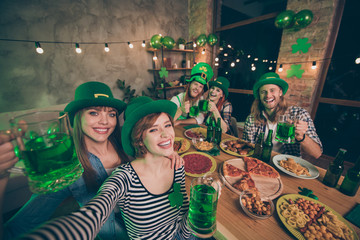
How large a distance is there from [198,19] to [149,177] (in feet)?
22.0

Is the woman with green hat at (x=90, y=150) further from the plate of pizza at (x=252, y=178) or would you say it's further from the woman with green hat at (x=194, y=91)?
the woman with green hat at (x=194, y=91)

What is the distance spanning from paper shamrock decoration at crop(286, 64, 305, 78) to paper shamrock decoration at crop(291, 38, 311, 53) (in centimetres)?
36

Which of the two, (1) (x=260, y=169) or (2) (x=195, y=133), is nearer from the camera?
(1) (x=260, y=169)

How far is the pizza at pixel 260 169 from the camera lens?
4.31ft

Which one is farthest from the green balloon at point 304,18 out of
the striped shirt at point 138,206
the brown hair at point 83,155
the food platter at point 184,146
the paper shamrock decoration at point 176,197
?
the brown hair at point 83,155

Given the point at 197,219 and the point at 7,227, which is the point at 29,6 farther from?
the point at 197,219

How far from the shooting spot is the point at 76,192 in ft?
4.15

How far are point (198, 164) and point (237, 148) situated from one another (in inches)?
24.8

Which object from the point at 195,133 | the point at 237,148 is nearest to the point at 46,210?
the point at 195,133

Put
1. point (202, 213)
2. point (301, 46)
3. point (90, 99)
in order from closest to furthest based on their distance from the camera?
point (202, 213) → point (90, 99) → point (301, 46)

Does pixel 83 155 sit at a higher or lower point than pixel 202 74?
lower

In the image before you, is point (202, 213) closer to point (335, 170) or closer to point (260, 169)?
point (260, 169)

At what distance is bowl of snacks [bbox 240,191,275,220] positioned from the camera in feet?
3.14

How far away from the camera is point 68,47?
3.92 m
